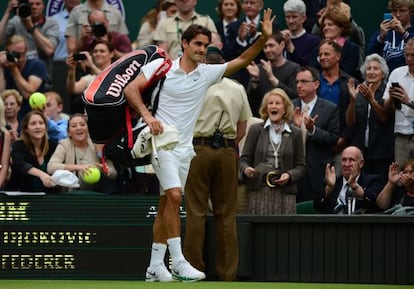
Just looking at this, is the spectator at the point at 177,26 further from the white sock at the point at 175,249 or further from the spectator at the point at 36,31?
the white sock at the point at 175,249

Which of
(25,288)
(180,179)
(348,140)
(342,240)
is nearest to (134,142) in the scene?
(180,179)

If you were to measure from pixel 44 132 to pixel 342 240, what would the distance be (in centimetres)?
363

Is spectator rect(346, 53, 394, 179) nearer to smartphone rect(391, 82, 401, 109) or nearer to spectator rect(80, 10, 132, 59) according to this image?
smartphone rect(391, 82, 401, 109)

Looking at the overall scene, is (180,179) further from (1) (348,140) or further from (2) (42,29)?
(2) (42,29)

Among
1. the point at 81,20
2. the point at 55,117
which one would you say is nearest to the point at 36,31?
the point at 81,20

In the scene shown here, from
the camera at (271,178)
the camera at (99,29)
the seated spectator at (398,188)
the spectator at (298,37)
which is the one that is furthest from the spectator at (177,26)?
the seated spectator at (398,188)

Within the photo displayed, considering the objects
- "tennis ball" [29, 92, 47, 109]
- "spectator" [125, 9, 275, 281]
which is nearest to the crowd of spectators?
"tennis ball" [29, 92, 47, 109]

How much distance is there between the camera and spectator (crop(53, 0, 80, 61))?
17.9 m

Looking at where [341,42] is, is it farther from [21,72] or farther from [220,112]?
[21,72]

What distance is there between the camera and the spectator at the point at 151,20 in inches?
685

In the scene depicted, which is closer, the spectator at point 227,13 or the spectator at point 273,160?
the spectator at point 273,160

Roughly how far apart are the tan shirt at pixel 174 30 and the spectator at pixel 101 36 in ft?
1.71

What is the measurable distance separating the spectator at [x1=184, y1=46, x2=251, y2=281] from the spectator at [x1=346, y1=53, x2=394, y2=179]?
6.74ft

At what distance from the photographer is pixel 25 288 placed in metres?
10.6
